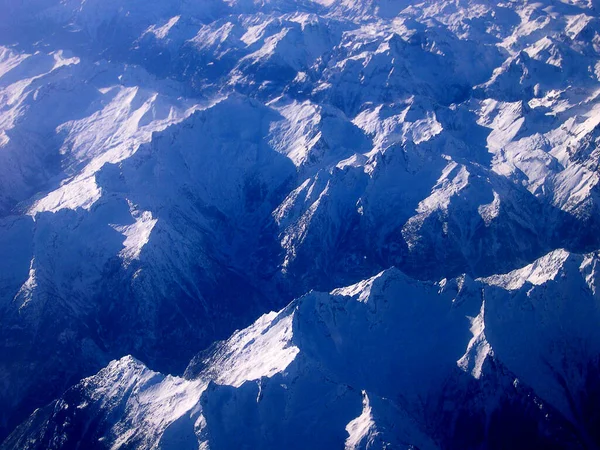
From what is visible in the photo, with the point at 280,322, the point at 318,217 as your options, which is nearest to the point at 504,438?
the point at 280,322

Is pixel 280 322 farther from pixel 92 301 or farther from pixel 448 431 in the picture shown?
pixel 92 301

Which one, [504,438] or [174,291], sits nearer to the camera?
[504,438]

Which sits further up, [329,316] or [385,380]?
[329,316]

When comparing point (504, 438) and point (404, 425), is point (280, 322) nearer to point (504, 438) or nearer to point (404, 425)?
point (404, 425)

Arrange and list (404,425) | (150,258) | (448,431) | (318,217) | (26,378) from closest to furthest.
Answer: (404,425) → (448,431) → (26,378) → (150,258) → (318,217)

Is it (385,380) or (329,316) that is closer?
(385,380)

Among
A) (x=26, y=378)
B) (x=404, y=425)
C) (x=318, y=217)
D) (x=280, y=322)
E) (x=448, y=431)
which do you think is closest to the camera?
(x=404, y=425)

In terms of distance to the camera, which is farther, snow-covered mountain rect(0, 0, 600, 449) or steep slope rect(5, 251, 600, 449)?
snow-covered mountain rect(0, 0, 600, 449)

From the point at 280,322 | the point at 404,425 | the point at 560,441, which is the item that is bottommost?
the point at 560,441

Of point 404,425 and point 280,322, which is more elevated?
point 280,322

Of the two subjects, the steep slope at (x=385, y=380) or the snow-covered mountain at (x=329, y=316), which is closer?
the steep slope at (x=385, y=380)
